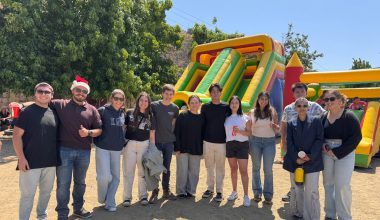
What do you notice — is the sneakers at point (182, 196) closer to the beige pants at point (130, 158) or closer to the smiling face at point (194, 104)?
the beige pants at point (130, 158)

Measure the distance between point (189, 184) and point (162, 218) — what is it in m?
0.97

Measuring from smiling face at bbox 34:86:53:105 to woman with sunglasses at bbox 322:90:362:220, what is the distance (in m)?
3.12

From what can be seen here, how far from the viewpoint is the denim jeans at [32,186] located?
3.31 metres

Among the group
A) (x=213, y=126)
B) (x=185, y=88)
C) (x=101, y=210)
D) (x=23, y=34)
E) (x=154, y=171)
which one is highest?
(x=23, y=34)

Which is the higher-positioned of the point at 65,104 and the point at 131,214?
the point at 65,104

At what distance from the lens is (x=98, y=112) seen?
13.4ft

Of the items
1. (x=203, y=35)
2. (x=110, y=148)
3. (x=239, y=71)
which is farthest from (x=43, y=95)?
(x=203, y=35)

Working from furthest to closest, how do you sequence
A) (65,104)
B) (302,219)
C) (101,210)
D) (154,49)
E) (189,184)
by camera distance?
(154,49) → (189,184) → (101,210) → (302,219) → (65,104)

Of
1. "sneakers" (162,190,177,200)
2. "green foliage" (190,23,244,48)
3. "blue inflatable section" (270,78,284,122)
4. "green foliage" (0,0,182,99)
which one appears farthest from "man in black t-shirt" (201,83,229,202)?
"green foliage" (190,23,244,48)

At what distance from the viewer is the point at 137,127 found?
4.33 metres

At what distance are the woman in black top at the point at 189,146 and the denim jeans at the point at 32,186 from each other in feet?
6.11

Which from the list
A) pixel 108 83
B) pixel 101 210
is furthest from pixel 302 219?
pixel 108 83

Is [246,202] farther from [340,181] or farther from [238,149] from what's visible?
[340,181]

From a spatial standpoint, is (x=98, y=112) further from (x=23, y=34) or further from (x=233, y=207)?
(x=23, y=34)
